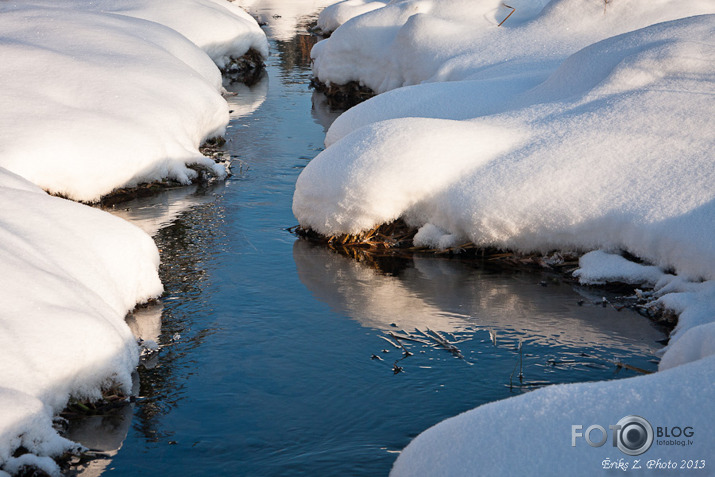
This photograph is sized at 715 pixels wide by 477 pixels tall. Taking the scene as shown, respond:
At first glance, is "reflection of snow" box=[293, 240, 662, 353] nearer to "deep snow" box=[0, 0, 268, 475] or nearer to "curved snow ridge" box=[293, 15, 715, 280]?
"curved snow ridge" box=[293, 15, 715, 280]

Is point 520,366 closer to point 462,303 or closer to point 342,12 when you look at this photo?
point 462,303

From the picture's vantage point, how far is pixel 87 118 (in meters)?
8.05

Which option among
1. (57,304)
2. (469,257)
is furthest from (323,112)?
(57,304)

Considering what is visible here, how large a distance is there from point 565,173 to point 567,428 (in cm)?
373

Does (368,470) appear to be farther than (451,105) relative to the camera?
No

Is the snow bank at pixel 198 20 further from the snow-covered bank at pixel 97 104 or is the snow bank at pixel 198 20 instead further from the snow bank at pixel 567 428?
the snow bank at pixel 567 428

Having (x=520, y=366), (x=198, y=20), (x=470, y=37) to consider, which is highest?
(x=470, y=37)

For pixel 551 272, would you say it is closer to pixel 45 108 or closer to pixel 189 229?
pixel 189 229

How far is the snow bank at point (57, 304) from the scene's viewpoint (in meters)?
3.65

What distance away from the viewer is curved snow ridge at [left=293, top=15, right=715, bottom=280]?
19.0ft

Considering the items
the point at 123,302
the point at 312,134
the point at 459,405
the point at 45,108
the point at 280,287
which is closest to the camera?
the point at 459,405

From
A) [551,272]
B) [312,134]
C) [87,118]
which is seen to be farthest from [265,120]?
[551,272]

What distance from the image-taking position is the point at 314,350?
5.02 metres

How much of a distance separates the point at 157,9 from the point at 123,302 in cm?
1055
